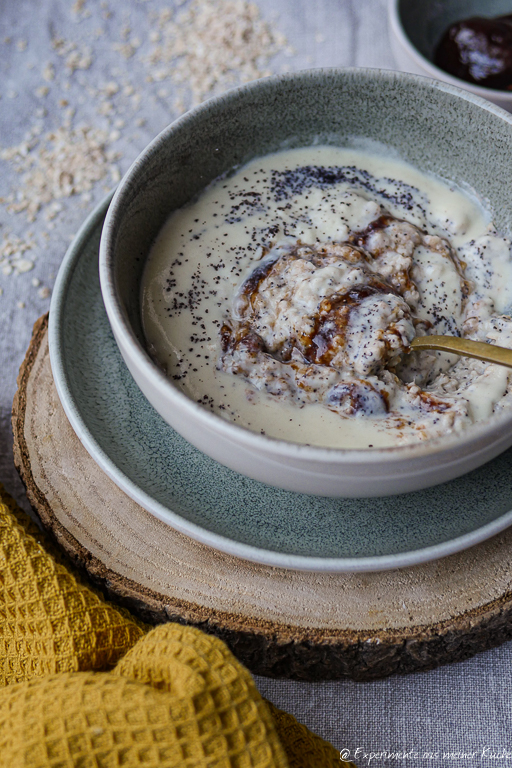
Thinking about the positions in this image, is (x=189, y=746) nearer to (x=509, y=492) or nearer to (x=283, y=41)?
(x=509, y=492)

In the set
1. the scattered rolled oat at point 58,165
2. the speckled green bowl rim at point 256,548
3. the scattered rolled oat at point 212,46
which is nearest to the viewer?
the speckled green bowl rim at point 256,548

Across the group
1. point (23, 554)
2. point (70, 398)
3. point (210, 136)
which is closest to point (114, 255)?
point (70, 398)

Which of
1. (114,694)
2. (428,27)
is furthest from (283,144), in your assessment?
(114,694)

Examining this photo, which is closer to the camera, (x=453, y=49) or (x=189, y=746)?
(x=189, y=746)

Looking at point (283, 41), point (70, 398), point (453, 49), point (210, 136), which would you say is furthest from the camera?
point (283, 41)

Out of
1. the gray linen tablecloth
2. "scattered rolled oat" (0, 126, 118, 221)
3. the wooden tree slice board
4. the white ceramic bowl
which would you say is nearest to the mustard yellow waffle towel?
the wooden tree slice board

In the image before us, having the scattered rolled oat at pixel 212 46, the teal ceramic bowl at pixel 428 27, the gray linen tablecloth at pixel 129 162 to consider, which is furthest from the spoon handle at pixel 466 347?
the scattered rolled oat at pixel 212 46

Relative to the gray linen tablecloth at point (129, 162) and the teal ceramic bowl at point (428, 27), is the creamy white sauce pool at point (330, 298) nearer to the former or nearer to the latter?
the teal ceramic bowl at point (428, 27)
